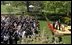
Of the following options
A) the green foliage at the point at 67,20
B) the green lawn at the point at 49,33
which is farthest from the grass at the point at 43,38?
the green foliage at the point at 67,20

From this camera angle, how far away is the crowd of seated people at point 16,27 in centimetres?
380

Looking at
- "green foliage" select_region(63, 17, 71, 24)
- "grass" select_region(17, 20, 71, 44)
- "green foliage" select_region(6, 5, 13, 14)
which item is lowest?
"grass" select_region(17, 20, 71, 44)

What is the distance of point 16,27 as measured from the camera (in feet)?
12.5

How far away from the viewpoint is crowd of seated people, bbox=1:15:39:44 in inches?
149

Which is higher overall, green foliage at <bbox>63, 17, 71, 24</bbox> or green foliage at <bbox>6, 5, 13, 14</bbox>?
green foliage at <bbox>6, 5, 13, 14</bbox>

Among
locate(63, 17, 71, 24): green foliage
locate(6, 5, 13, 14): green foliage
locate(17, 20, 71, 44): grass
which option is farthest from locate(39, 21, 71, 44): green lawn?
locate(6, 5, 13, 14): green foliage

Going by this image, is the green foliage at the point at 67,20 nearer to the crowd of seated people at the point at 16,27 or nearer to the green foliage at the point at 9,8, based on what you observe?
the crowd of seated people at the point at 16,27

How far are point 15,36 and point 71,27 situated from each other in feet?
3.23

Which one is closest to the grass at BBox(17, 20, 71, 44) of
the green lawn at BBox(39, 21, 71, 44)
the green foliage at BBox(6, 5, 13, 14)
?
the green lawn at BBox(39, 21, 71, 44)

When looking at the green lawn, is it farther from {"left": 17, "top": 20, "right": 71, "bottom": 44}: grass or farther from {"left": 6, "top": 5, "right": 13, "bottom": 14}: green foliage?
{"left": 6, "top": 5, "right": 13, "bottom": 14}: green foliage

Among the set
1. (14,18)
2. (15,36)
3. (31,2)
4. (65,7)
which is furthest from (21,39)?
(65,7)

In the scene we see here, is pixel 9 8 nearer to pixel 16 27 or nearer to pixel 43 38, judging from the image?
pixel 16 27

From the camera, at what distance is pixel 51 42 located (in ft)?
12.5

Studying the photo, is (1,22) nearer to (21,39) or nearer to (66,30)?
(21,39)
